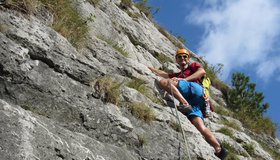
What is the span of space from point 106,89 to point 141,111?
0.78 meters

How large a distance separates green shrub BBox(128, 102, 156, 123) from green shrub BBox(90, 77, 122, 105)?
0.33m

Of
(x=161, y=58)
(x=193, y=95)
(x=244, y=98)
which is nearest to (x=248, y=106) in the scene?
(x=244, y=98)

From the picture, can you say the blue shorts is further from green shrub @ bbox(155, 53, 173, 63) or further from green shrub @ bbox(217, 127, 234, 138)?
green shrub @ bbox(155, 53, 173, 63)

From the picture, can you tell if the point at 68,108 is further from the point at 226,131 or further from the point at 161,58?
the point at 161,58

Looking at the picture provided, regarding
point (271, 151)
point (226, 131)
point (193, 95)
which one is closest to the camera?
point (193, 95)

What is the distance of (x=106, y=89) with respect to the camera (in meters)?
8.14

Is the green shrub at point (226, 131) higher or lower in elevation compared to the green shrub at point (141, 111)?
higher

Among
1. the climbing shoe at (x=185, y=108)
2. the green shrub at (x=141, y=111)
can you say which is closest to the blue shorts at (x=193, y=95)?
the climbing shoe at (x=185, y=108)

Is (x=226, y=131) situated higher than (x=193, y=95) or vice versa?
(x=226, y=131)

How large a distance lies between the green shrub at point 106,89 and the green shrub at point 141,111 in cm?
33

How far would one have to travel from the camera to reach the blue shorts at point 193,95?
9.97 metres

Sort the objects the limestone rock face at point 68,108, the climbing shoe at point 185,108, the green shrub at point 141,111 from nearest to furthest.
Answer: the limestone rock face at point 68,108
the green shrub at point 141,111
the climbing shoe at point 185,108

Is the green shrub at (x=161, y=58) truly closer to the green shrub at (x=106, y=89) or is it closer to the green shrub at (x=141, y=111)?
the green shrub at (x=141, y=111)

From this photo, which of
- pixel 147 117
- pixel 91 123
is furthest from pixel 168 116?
pixel 91 123
